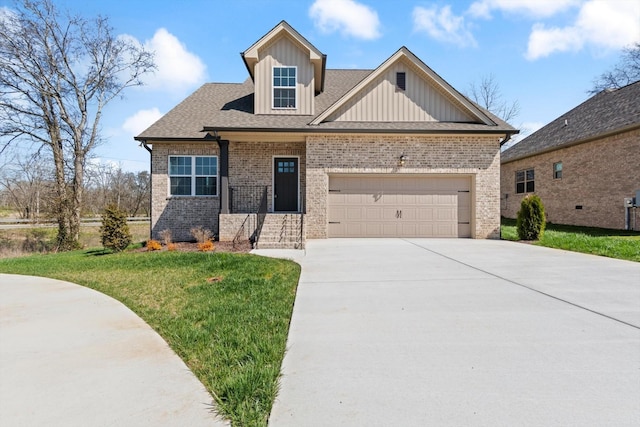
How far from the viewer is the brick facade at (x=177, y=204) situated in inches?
519

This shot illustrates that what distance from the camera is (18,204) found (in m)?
37.0

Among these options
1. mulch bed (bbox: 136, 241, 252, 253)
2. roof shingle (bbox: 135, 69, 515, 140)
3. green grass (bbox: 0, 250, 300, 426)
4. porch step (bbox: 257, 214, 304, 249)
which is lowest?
green grass (bbox: 0, 250, 300, 426)

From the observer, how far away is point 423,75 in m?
12.4

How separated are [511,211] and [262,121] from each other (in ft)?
59.1

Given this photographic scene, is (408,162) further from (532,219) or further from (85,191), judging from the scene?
(85,191)

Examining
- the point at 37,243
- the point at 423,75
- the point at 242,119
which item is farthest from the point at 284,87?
the point at 37,243

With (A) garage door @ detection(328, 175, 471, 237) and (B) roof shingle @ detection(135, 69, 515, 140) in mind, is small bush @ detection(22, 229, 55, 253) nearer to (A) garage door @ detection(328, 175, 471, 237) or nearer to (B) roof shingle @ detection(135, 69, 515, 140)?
(B) roof shingle @ detection(135, 69, 515, 140)

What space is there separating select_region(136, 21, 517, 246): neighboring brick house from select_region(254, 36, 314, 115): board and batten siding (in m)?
0.04

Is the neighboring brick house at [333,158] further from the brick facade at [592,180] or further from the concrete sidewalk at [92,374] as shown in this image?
the concrete sidewalk at [92,374]

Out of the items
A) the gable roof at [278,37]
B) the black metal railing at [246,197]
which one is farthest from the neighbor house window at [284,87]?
the black metal railing at [246,197]

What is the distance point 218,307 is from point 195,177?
1005 cm

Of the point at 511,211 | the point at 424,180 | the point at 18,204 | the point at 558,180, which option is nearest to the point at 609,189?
the point at 558,180

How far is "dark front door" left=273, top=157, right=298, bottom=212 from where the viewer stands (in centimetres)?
1326

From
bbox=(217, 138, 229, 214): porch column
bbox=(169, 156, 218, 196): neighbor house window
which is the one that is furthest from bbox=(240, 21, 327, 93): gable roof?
bbox=(169, 156, 218, 196): neighbor house window
